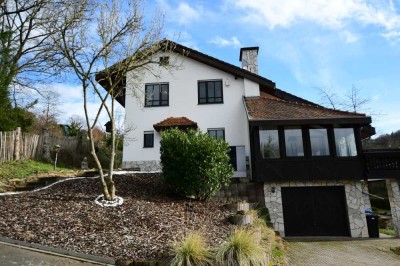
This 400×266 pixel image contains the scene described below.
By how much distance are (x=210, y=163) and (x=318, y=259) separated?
4.28 m

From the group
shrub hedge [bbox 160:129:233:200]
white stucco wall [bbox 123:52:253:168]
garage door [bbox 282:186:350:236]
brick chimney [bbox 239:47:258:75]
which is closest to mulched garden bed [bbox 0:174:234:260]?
shrub hedge [bbox 160:129:233:200]

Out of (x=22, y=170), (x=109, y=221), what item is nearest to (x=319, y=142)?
(x=109, y=221)

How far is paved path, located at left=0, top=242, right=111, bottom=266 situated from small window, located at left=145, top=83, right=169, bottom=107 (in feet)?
39.8

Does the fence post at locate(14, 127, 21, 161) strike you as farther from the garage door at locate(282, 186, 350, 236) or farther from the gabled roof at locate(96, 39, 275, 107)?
the garage door at locate(282, 186, 350, 236)

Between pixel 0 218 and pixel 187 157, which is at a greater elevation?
pixel 187 157

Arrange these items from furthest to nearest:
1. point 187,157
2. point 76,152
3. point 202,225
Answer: point 76,152 < point 187,157 < point 202,225

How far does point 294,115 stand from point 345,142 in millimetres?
2577

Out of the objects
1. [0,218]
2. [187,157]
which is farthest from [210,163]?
[0,218]

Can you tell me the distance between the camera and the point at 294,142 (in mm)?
14039

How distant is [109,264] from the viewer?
219 inches

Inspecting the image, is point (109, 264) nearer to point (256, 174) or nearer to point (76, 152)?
point (256, 174)

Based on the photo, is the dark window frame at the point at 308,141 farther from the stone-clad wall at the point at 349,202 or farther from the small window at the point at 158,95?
the small window at the point at 158,95

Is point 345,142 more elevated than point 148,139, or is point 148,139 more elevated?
point 148,139

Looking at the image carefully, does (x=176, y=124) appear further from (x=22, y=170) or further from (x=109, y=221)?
(x=109, y=221)
